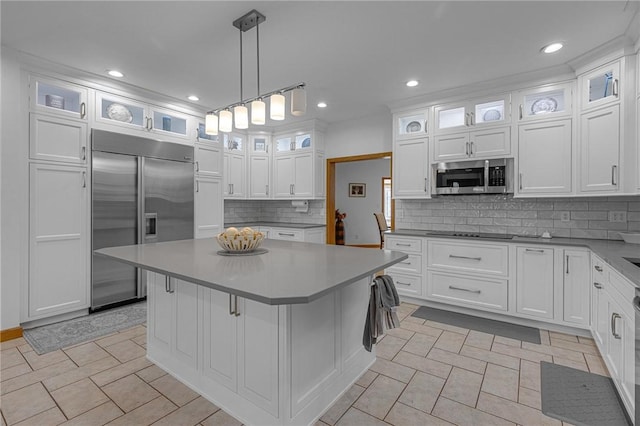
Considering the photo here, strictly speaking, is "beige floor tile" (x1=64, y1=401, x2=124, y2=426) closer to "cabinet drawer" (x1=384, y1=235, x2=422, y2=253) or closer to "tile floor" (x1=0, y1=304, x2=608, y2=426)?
"tile floor" (x1=0, y1=304, x2=608, y2=426)

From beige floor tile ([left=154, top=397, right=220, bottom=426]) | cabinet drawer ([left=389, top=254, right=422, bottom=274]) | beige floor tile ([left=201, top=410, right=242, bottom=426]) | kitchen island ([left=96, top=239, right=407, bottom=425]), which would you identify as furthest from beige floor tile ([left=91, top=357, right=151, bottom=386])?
cabinet drawer ([left=389, top=254, right=422, bottom=274])

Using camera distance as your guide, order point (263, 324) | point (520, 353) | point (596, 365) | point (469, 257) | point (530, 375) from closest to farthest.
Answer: point (263, 324), point (530, 375), point (596, 365), point (520, 353), point (469, 257)

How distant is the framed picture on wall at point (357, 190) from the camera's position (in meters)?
8.38

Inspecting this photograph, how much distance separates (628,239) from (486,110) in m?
1.83

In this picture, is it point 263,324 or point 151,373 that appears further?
point 151,373

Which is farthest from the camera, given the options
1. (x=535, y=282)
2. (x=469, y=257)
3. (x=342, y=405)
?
(x=469, y=257)

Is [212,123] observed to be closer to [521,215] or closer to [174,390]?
[174,390]

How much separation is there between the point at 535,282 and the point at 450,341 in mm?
1071

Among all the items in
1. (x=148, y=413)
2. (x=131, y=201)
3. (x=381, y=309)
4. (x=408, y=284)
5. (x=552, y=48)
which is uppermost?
(x=552, y=48)

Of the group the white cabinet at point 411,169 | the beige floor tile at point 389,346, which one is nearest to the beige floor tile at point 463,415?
the beige floor tile at point 389,346

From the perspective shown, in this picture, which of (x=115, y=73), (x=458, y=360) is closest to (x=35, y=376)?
(x=115, y=73)

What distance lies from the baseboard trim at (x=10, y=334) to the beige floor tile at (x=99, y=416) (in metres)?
1.69

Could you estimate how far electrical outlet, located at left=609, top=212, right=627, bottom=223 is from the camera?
304 centimetres

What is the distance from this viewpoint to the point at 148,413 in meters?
1.85
